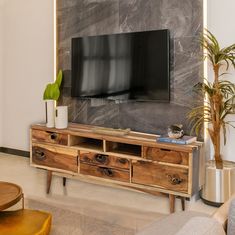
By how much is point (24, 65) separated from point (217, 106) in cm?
272

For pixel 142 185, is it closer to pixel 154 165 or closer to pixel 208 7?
pixel 154 165

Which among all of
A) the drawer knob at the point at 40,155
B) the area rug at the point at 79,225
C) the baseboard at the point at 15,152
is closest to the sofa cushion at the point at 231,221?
the area rug at the point at 79,225

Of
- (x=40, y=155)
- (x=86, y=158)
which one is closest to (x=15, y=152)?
(x=40, y=155)

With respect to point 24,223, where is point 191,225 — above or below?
above

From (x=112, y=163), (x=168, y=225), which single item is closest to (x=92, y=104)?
(x=112, y=163)

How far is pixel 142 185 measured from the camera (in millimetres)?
2680

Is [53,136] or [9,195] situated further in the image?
[53,136]

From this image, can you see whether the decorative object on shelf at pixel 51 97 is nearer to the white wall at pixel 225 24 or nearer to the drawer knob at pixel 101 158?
the drawer knob at pixel 101 158

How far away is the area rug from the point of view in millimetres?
2322

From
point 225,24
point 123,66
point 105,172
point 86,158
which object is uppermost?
point 225,24

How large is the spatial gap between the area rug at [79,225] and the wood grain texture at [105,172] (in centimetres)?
39

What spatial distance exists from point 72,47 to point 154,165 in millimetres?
1645

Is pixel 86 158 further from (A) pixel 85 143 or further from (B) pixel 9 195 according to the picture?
(B) pixel 9 195

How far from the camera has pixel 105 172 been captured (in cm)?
285
